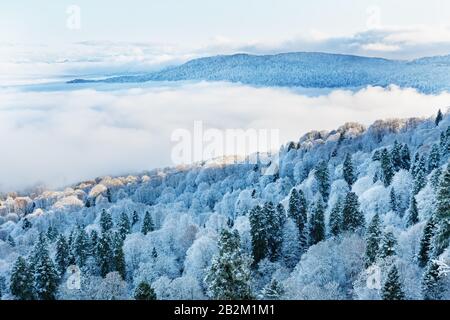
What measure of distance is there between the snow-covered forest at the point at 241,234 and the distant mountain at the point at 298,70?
5.76 meters

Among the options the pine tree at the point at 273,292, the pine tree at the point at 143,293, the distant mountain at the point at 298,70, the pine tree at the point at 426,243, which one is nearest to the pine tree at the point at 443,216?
the pine tree at the point at 426,243

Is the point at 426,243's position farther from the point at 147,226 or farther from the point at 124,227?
the point at 124,227

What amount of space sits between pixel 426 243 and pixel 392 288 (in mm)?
6295

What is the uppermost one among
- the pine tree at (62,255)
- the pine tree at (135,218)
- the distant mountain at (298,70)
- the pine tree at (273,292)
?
the distant mountain at (298,70)

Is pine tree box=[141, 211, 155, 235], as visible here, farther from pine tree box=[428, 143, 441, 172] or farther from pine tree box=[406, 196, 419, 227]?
pine tree box=[428, 143, 441, 172]

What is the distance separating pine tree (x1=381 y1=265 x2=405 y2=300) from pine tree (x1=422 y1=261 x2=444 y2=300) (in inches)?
73.9

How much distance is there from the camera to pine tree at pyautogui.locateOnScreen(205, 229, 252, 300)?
17422 mm

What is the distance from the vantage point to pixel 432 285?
19.0 metres

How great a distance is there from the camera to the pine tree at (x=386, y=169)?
3816 cm

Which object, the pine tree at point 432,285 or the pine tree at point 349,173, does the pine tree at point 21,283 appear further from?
the pine tree at point 349,173

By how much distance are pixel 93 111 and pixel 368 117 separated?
2325cm

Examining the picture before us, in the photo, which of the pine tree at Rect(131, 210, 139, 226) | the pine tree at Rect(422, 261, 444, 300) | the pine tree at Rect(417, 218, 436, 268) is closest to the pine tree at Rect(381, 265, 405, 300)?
the pine tree at Rect(422, 261, 444, 300)

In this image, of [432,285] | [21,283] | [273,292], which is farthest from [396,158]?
[21,283]
